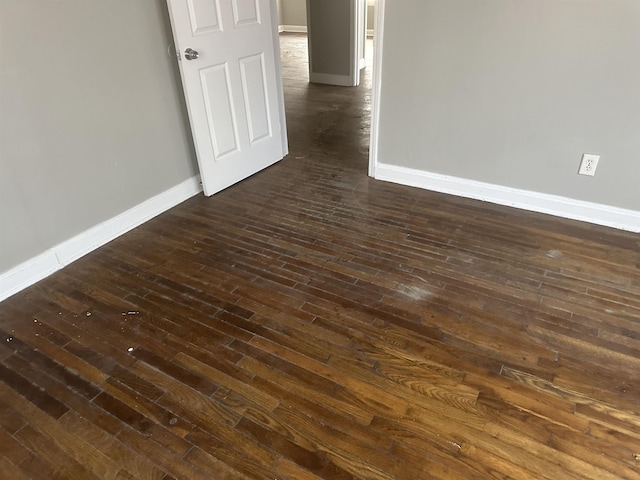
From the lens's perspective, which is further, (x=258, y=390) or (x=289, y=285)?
(x=289, y=285)

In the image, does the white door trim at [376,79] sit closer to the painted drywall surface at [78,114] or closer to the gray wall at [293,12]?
the painted drywall surface at [78,114]

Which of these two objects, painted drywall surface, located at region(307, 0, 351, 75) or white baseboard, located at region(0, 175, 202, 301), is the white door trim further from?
painted drywall surface, located at region(307, 0, 351, 75)

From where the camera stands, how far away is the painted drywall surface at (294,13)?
28.5ft

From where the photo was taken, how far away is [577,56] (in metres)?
2.37

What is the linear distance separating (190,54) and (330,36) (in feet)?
10.5

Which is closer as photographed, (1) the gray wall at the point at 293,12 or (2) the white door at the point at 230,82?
(2) the white door at the point at 230,82

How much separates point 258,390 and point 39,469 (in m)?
0.76

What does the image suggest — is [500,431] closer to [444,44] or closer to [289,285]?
→ [289,285]

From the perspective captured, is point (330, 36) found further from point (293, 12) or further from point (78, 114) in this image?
point (293, 12)

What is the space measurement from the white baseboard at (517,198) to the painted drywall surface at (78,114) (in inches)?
63.7

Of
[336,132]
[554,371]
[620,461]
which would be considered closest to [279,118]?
[336,132]

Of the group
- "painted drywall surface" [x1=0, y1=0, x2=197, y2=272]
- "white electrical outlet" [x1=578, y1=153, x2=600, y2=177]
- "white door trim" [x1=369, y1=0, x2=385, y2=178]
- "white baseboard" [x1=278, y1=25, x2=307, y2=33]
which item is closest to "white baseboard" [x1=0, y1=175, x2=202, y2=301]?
"painted drywall surface" [x1=0, y1=0, x2=197, y2=272]

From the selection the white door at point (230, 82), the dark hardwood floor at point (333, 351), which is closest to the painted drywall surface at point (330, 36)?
the white door at point (230, 82)

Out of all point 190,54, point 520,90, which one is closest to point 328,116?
point 190,54
